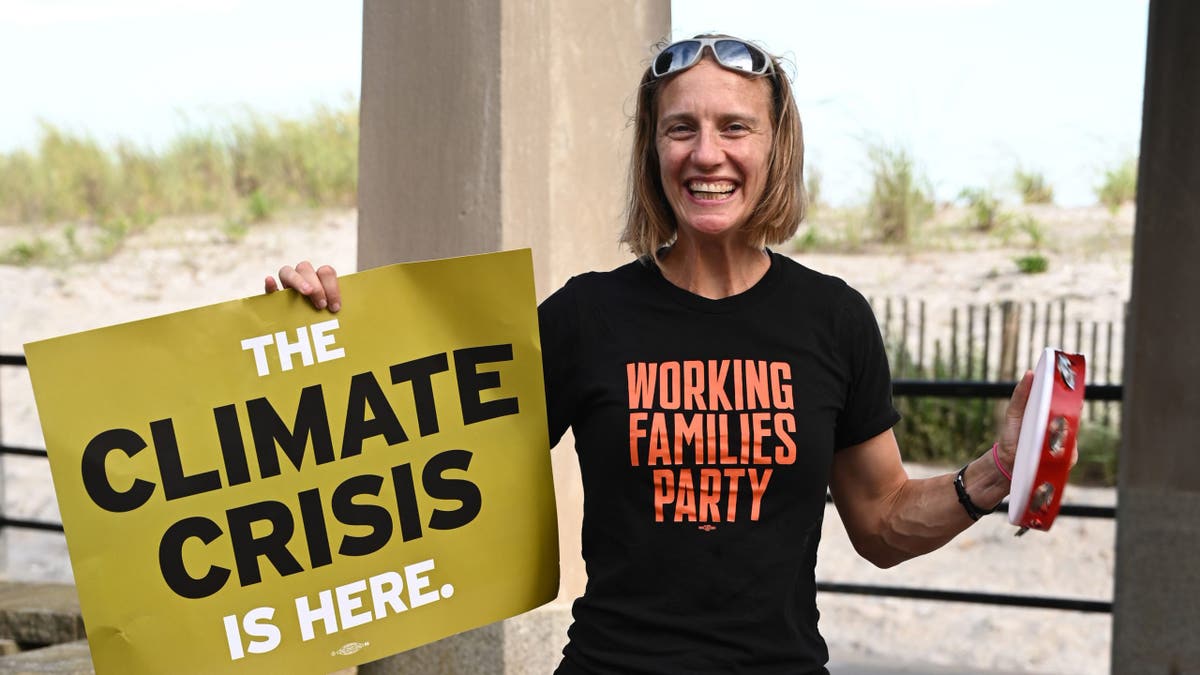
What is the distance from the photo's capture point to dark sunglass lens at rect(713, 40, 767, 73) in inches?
92.1

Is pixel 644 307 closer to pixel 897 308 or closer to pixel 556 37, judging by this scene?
pixel 556 37

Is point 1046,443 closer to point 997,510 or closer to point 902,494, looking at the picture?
point 902,494

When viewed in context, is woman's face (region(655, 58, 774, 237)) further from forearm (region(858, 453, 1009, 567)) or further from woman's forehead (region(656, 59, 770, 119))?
forearm (region(858, 453, 1009, 567))

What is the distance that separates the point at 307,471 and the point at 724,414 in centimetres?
81

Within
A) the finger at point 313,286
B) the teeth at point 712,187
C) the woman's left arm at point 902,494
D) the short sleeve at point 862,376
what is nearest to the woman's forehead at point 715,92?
the teeth at point 712,187

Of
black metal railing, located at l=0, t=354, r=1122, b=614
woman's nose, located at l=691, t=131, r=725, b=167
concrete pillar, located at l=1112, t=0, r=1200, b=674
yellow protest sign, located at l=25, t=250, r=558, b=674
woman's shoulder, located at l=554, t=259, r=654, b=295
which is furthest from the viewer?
black metal railing, located at l=0, t=354, r=1122, b=614

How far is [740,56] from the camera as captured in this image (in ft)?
7.70

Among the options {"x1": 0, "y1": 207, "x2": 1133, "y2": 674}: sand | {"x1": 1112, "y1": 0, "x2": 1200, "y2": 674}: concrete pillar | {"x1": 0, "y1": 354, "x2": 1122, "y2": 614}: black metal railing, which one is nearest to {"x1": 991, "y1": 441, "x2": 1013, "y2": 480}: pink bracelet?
{"x1": 1112, "y1": 0, "x2": 1200, "y2": 674}: concrete pillar

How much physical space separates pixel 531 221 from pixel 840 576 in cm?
997

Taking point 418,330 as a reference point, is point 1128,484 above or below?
below

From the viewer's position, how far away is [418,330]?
2680 millimetres

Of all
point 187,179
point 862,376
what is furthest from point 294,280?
point 187,179

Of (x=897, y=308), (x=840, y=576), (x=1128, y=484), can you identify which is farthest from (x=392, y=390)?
(x=897, y=308)

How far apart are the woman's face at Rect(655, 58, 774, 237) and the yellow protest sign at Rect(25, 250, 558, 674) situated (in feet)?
1.37
